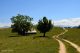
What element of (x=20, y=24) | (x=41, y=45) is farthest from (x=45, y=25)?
(x=41, y=45)

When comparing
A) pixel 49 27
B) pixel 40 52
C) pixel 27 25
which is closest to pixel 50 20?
pixel 49 27

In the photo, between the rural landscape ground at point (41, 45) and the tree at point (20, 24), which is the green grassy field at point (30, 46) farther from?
the tree at point (20, 24)

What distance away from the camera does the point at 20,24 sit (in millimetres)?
129000

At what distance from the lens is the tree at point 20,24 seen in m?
127

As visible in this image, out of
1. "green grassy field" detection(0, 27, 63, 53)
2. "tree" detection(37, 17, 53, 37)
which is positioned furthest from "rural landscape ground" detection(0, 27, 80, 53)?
"tree" detection(37, 17, 53, 37)

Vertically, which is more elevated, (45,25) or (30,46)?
(45,25)

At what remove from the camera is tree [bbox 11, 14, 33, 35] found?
5017 inches

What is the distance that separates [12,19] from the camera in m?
132

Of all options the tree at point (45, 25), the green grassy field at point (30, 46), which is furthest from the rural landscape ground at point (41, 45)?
the tree at point (45, 25)

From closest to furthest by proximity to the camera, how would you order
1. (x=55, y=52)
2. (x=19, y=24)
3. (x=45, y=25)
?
(x=55, y=52) → (x=45, y=25) → (x=19, y=24)

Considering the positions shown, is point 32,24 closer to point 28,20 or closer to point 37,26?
point 28,20

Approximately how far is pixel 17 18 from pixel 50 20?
31.1 meters

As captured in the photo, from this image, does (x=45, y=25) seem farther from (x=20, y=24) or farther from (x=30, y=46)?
(x=30, y=46)

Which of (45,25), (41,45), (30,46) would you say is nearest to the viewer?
(30,46)
